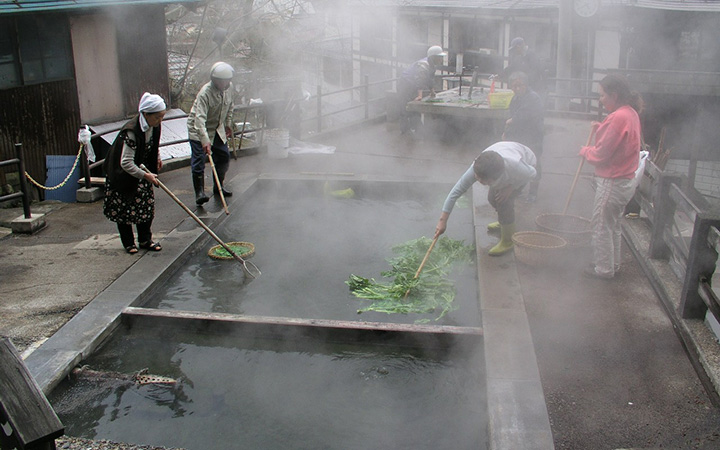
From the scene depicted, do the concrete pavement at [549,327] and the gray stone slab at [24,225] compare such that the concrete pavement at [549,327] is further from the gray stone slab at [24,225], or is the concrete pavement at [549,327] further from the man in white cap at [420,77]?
the man in white cap at [420,77]

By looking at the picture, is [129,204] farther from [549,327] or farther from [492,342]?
[549,327]

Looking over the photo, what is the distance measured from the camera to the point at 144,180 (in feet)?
20.1

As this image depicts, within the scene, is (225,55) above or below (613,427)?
above

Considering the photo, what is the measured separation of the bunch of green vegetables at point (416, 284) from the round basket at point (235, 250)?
1.28 meters

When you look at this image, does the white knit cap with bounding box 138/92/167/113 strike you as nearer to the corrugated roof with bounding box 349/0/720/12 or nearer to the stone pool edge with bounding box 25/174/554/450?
the stone pool edge with bounding box 25/174/554/450

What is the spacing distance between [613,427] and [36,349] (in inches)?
160

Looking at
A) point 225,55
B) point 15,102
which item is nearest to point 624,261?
point 15,102

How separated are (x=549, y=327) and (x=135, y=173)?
163 inches

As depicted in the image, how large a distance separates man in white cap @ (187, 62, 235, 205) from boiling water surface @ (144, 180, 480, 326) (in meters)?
0.63

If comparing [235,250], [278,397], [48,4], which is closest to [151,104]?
[235,250]

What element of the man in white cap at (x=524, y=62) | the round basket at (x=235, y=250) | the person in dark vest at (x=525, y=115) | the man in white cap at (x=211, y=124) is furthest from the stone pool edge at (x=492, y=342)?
the man in white cap at (x=524, y=62)

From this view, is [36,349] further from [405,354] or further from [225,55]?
[225,55]

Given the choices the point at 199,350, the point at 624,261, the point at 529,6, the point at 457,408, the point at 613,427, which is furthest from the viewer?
the point at 529,6

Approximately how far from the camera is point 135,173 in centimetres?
577
